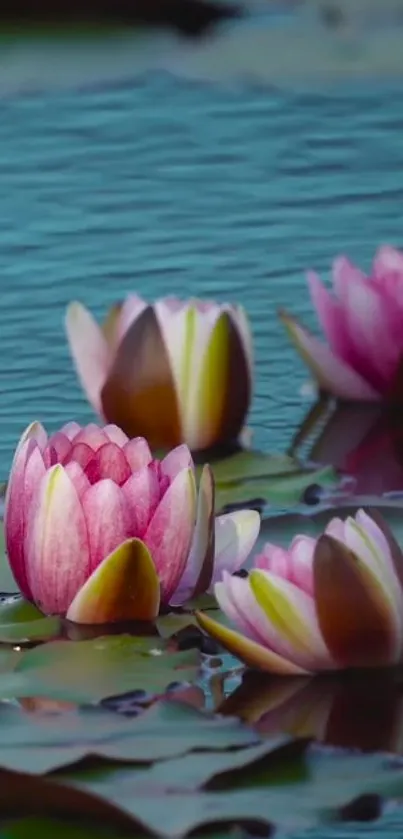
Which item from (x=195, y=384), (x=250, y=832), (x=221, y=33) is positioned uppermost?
(x=221, y=33)

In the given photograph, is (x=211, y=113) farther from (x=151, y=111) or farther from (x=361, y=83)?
(x=361, y=83)

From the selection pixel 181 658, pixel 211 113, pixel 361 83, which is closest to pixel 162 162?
pixel 211 113

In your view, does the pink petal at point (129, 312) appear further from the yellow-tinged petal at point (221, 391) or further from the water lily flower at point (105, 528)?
the water lily flower at point (105, 528)

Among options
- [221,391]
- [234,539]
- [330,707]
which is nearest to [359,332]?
[221,391]

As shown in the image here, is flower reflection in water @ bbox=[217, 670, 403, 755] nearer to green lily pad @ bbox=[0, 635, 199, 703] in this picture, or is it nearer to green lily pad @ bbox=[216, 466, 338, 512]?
green lily pad @ bbox=[0, 635, 199, 703]

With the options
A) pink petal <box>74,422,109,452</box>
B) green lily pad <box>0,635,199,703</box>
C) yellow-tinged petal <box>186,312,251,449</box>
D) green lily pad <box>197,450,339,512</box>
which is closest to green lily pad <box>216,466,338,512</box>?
green lily pad <box>197,450,339,512</box>

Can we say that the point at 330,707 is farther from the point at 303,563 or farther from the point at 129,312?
the point at 129,312

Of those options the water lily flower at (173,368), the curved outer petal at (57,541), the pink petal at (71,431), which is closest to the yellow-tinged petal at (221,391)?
the water lily flower at (173,368)

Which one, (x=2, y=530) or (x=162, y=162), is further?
(x=162, y=162)
